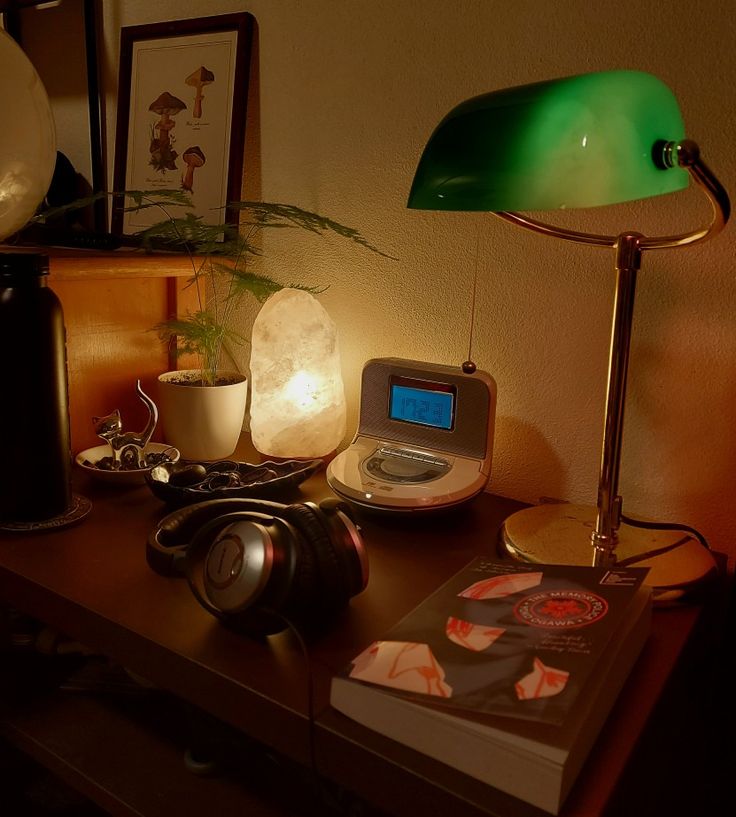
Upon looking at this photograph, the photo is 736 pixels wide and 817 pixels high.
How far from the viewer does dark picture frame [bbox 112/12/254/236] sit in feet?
3.92

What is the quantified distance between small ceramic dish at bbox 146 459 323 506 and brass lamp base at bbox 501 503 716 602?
27 cm

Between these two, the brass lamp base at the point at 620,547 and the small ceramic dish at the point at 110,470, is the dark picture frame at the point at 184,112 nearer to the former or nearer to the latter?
the small ceramic dish at the point at 110,470

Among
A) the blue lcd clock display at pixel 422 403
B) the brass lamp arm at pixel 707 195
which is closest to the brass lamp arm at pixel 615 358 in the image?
the brass lamp arm at pixel 707 195

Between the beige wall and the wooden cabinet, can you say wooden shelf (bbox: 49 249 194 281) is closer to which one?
the wooden cabinet

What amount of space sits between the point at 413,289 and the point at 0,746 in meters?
0.92

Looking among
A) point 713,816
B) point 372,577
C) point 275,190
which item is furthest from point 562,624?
point 275,190

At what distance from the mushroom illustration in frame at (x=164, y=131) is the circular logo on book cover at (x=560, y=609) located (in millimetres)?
973

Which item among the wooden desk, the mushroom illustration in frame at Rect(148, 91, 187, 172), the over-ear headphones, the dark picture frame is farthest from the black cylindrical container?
the mushroom illustration in frame at Rect(148, 91, 187, 172)

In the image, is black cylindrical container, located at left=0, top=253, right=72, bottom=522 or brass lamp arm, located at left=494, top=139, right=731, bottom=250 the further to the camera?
black cylindrical container, located at left=0, top=253, right=72, bottom=522

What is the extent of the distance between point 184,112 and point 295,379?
0.54 meters

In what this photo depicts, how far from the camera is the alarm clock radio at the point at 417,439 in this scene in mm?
909

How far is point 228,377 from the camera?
3.77ft

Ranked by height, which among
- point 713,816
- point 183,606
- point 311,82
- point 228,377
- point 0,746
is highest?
point 311,82

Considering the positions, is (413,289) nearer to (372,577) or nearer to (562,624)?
(372,577)
